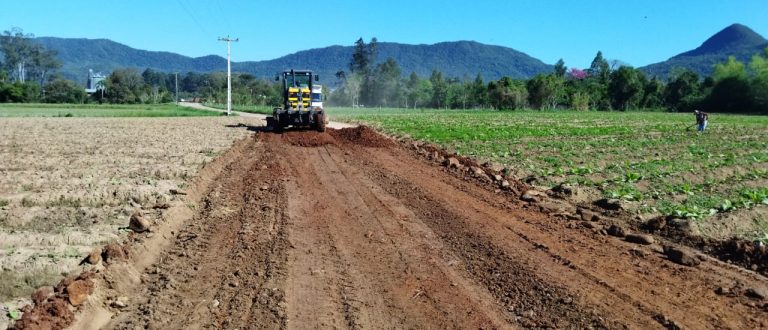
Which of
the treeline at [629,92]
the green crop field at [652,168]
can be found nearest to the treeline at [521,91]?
the treeline at [629,92]

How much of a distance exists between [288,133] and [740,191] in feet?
65.6

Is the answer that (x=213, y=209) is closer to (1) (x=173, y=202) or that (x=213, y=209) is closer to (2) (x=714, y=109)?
(1) (x=173, y=202)

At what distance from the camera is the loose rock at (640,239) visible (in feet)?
28.1

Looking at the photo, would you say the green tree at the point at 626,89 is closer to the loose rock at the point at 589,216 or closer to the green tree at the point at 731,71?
the green tree at the point at 731,71

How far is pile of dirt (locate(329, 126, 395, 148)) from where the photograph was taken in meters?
23.6

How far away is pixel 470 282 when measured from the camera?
6.51m

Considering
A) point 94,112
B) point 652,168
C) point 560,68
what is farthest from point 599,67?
point 652,168

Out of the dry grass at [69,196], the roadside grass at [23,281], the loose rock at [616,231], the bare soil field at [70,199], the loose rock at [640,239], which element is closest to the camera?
the roadside grass at [23,281]

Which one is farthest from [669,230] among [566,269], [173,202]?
[173,202]

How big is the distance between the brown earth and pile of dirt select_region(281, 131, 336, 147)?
1162 centimetres

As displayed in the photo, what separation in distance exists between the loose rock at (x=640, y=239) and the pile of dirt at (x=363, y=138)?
14782 millimetres

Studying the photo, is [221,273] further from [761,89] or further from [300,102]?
[761,89]

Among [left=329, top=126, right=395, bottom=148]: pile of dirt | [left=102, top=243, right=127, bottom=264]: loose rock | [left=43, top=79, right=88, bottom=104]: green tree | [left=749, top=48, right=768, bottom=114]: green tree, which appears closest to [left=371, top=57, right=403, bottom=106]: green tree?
[left=43, top=79, right=88, bottom=104]: green tree

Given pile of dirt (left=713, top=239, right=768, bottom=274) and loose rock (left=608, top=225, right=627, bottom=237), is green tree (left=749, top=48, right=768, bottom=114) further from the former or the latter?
pile of dirt (left=713, top=239, right=768, bottom=274)
